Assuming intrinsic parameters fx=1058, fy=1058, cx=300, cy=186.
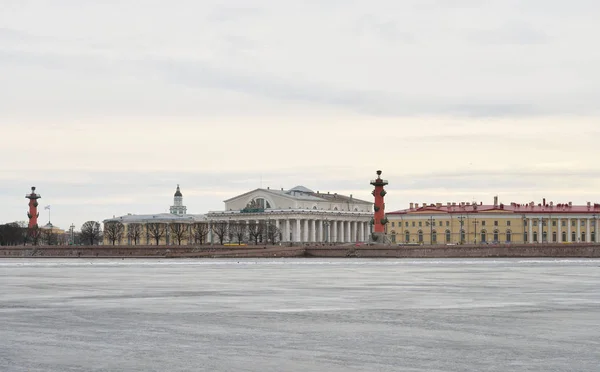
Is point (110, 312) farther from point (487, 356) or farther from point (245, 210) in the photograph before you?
point (245, 210)

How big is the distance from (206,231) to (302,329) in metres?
123

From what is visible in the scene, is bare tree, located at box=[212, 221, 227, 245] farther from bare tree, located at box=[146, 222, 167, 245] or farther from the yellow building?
the yellow building

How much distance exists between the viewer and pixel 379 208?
81688 millimetres

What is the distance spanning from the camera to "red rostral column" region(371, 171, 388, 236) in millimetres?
81381

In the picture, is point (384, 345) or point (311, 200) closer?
point (384, 345)

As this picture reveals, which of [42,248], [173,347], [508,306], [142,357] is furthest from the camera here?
[42,248]

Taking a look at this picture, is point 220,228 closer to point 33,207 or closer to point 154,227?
point 154,227

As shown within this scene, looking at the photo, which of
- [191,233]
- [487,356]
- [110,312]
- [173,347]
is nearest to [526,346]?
[487,356]

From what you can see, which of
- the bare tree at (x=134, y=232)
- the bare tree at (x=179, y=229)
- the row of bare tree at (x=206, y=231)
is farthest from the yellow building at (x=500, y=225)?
the bare tree at (x=134, y=232)

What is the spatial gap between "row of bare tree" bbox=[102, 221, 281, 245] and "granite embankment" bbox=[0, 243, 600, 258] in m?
44.7

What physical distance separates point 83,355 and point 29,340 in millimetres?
1783

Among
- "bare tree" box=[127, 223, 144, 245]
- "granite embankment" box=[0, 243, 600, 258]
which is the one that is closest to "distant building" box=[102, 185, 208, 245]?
"bare tree" box=[127, 223, 144, 245]

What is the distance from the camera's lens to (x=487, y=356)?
12.3 meters

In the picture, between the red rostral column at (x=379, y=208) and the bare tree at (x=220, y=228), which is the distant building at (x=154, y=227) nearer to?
the bare tree at (x=220, y=228)
